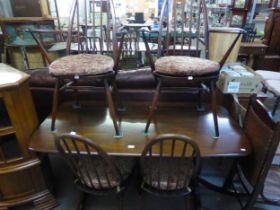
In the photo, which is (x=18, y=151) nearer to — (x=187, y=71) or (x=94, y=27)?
(x=94, y=27)

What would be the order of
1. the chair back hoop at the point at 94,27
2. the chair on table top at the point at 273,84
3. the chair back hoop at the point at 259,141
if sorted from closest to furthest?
1. the chair back hoop at the point at 259,141
2. the chair back hoop at the point at 94,27
3. the chair on table top at the point at 273,84

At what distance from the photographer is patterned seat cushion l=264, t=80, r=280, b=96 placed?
5.34ft

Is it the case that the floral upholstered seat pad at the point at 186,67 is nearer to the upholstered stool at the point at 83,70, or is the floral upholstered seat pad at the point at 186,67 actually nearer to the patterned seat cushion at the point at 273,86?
the upholstered stool at the point at 83,70

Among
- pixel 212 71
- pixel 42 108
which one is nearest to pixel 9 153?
pixel 42 108

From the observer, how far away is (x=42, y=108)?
1832 millimetres

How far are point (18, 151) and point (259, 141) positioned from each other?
4.87 ft

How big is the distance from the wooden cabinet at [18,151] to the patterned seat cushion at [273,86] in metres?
1.79

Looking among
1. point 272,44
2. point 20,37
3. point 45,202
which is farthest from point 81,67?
point 272,44

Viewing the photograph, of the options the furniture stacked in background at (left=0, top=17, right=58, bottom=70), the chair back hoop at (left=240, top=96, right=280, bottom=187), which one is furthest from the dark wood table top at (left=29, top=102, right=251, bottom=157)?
the furniture stacked in background at (left=0, top=17, right=58, bottom=70)

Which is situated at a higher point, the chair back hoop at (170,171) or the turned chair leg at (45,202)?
the chair back hoop at (170,171)

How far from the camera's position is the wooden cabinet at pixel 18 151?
118 centimetres

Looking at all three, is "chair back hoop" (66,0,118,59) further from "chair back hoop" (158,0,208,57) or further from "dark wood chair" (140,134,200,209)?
"dark wood chair" (140,134,200,209)

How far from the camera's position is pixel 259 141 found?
1.17 m

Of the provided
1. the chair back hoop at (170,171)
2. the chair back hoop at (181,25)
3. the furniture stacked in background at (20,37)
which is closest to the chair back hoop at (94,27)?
the chair back hoop at (181,25)
